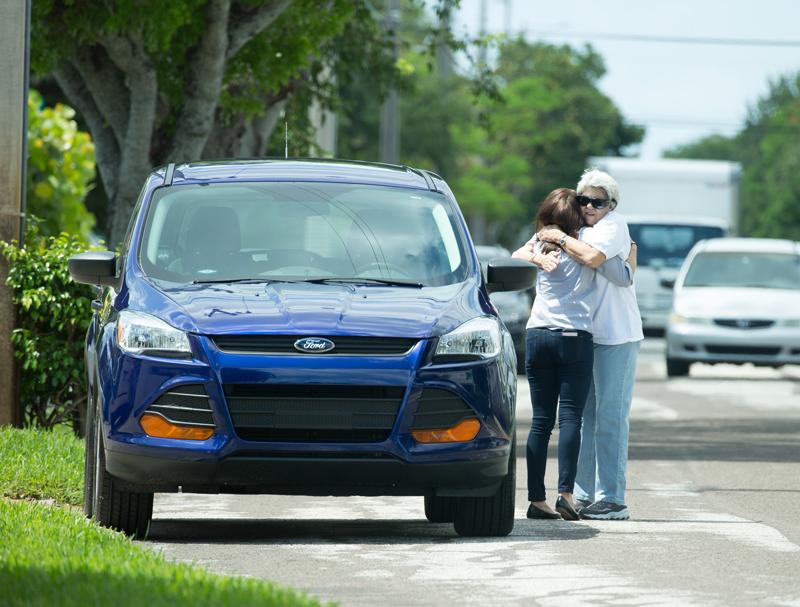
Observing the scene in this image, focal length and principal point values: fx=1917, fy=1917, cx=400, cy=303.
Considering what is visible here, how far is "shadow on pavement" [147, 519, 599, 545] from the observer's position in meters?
8.70

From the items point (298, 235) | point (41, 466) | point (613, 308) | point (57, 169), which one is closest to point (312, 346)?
point (298, 235)

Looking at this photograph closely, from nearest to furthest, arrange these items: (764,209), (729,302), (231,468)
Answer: (231,468) → (729,302) → (764,209)

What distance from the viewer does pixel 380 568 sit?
7.65m

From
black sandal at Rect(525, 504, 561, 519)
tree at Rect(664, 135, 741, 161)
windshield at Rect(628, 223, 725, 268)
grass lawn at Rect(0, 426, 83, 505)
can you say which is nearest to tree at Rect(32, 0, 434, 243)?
grass lawn at Rect(0, 426, 83, 505)

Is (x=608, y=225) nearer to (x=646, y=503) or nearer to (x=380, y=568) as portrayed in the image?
(x=646, y=503)

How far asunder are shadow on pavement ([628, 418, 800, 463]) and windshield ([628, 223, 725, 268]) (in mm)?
14526

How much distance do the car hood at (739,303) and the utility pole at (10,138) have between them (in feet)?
40.4

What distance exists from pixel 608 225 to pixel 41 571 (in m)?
3.98

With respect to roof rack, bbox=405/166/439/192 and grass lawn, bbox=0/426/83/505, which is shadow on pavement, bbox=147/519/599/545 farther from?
roof rack, bbox=405/166/439/192

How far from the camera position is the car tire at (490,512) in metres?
8.72

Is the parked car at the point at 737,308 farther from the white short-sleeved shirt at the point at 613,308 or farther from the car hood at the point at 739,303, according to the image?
the white short-sleeved shirt at the point at 613,308

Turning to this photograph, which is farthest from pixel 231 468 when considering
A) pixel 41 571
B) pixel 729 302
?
pixel 729 302

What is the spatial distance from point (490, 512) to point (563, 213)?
5.70 feet

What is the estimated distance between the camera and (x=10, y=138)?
481 inches
